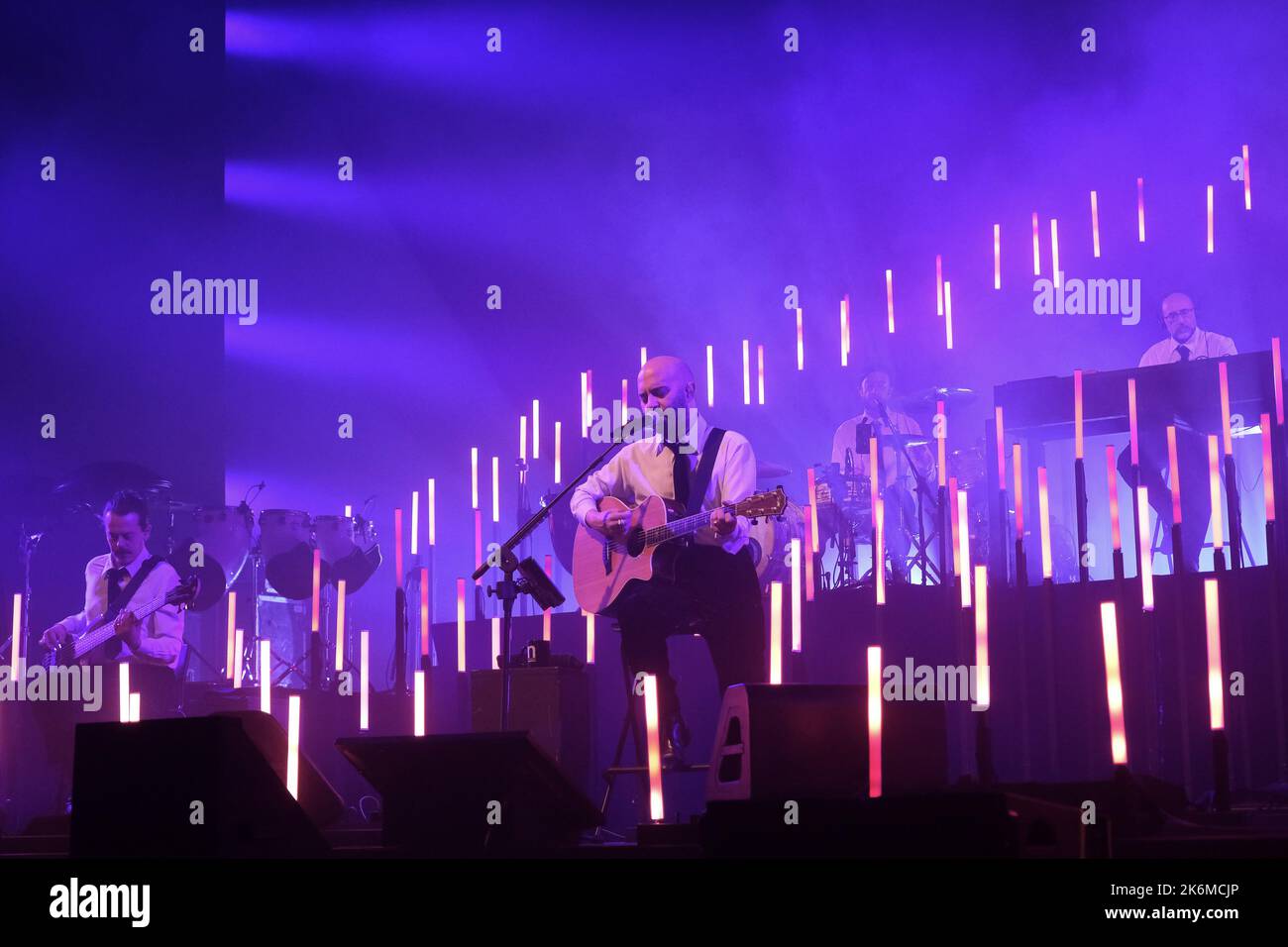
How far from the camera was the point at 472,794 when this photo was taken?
4.33 meters

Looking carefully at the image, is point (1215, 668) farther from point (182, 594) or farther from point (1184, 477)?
point (182, 594)

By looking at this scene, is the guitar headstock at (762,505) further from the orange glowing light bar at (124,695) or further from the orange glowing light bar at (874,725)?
the orange glowing light bar at (124,695)

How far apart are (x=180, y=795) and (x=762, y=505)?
2429 millimetres

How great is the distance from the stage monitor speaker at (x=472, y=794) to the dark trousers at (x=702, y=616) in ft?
4.00

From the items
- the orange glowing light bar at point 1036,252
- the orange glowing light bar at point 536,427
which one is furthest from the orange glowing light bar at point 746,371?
the orange glowing light bar at point 1036,252

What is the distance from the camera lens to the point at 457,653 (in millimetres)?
7141

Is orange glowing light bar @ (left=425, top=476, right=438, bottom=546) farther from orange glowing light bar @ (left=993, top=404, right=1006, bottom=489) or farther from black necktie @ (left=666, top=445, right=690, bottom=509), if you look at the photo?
orange glowing light bar @ (left=993, top=404, right=1006, bottom=489)

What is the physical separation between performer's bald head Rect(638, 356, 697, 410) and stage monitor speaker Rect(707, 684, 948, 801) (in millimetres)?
1759

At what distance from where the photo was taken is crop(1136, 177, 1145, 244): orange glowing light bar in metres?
10.3

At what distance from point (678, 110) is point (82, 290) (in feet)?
14.9

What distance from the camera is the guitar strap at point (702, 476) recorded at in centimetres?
578

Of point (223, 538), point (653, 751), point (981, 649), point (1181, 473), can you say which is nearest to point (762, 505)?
point (981, 649)

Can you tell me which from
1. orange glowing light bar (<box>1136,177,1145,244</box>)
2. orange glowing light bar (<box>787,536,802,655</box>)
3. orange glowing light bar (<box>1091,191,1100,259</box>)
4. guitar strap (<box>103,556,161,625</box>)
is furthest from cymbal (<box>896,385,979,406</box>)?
guitar strap (<box>103,556,161,625</box>)
